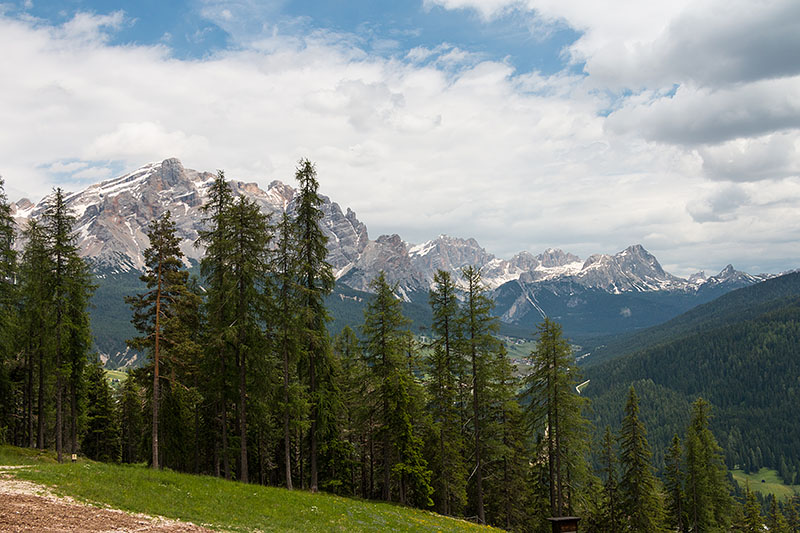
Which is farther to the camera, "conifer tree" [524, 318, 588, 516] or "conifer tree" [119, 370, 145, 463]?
"conifer tree" [119, 370, 145, 463]

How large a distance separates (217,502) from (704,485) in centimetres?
4855

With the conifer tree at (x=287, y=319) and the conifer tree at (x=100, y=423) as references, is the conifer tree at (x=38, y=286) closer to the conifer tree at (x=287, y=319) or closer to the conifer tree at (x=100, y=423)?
the conifer tree at (x=287, y=319)

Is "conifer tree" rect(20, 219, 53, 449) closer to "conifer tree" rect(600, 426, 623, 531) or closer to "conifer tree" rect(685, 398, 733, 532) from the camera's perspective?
"conifer tree" rect(600, 426, 623, 531)

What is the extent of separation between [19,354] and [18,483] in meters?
26.6

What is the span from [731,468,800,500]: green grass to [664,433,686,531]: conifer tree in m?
152

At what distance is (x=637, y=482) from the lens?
46.5 metres

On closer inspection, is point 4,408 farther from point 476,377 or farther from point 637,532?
point 637,532

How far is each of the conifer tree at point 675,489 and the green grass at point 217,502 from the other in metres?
32.3

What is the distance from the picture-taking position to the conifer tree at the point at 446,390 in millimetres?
37250

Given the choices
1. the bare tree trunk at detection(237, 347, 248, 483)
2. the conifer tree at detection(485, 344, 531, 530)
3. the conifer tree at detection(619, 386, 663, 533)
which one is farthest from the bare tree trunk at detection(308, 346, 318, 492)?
the conifer tree at detection(619, 386, 663, 533)

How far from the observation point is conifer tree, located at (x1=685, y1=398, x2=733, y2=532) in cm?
5075

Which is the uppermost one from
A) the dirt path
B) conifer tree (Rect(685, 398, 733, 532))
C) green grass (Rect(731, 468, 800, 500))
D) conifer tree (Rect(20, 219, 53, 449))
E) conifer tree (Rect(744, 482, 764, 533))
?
conifer tree (Rect(20, 219, 53, 449))

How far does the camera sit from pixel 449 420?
38.1 m

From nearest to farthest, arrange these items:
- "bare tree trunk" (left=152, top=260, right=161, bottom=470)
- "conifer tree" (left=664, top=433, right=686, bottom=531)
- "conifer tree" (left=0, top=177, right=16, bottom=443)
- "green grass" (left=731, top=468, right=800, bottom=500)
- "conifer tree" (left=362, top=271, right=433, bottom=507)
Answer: "bare tree trunk" (left=152, top=260, right=161, bottom=470), "conifer tree" (left=362, top=271, right=433, bottom=507), "conifer tree" (left=0, top=177, right=16, bottom=443), "conifer tree" (left=664, top=433, right=686, bottom=531), "green grass" (left=731, top=468, right=800, bottom=500)
